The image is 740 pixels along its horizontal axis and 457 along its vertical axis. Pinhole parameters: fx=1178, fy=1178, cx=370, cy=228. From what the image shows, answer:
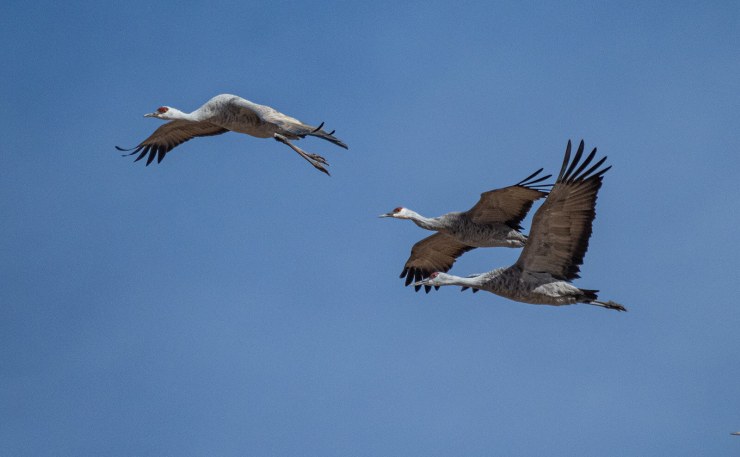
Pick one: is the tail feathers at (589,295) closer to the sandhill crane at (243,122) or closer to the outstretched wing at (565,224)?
the outstretched wing at (565,224)

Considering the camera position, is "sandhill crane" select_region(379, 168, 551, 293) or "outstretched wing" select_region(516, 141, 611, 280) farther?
"sandhill crane" select_region(379, 168, 551, 293)

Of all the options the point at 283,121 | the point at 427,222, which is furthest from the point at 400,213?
the point at 283,121

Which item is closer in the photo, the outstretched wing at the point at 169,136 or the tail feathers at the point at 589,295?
the tail feathers at the point at 589,295

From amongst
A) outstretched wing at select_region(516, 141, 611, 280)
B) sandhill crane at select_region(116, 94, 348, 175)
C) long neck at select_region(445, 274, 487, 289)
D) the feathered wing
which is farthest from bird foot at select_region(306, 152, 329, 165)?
outstretched wing at select_region(516, 141, 611, 280)

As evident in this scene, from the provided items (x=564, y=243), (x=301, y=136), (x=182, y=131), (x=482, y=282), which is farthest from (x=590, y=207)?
(x=182, y=131)

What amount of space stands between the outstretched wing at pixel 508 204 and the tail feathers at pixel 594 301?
244 centimetres

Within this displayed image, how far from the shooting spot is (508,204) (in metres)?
16.3

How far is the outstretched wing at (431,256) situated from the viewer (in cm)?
1830

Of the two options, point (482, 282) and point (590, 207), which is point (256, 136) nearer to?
point (482, 282)

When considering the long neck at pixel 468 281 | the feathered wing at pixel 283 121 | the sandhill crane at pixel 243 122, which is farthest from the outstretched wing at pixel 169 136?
the long neck at pixel 468 281

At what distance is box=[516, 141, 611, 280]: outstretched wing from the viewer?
13.2 m

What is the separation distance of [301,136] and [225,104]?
147 cm

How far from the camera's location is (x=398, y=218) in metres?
17.9

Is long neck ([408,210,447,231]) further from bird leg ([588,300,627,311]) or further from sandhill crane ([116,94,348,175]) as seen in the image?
bird leg ([588,300,627,311])
